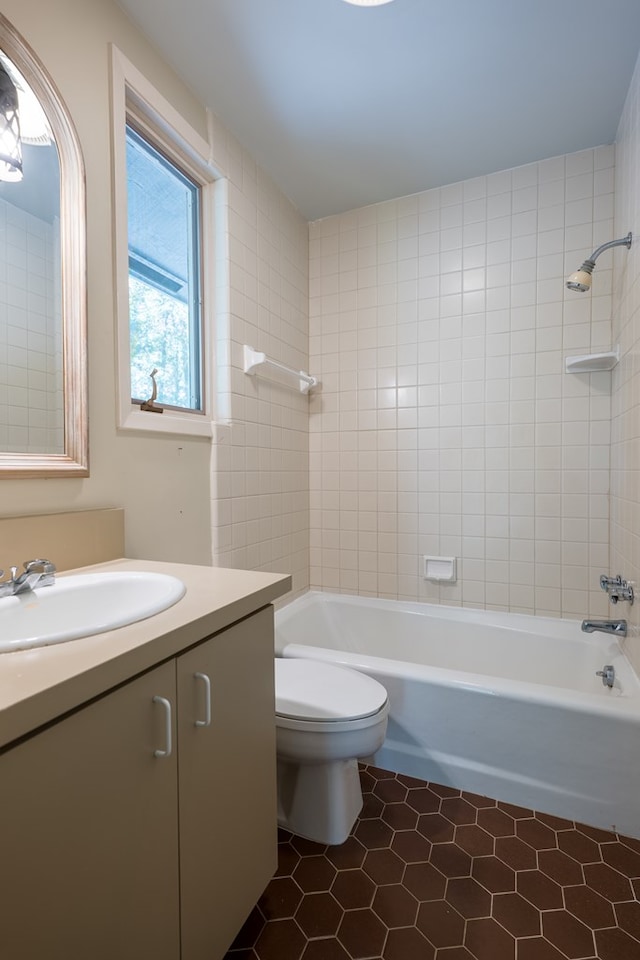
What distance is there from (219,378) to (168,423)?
392mm

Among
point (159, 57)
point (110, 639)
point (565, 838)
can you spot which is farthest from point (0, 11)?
point (565, 838)

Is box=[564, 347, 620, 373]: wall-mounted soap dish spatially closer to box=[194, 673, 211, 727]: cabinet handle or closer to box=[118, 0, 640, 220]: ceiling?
box=[118, 0, 640, 220]: ceiling

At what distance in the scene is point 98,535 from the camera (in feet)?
4.02

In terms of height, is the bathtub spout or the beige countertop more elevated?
the beige countertop

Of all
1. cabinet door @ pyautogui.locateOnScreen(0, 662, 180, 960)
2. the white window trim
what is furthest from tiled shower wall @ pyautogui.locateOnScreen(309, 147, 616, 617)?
cabinet door @ pyautogui.locateOnScreen(0, 662, 180, 960)

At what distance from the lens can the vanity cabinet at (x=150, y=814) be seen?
1.73ft

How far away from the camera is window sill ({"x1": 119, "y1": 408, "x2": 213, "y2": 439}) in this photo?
1389 mm

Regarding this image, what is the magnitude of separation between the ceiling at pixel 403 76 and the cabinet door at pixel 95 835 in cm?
184

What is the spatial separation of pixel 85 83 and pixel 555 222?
1.88 meters

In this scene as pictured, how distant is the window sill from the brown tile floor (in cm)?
131

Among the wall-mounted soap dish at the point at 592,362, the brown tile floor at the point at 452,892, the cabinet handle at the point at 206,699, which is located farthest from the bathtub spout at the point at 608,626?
the cabinet handle at the point at 206,699

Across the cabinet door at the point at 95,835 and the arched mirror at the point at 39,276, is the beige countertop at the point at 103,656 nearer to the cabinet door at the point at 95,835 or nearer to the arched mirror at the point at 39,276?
the cabinet door at the point at 95,835

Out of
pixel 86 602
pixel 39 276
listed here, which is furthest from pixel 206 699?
pixel 39 276

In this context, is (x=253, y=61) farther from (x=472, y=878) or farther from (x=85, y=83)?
(x=472, y=878)
